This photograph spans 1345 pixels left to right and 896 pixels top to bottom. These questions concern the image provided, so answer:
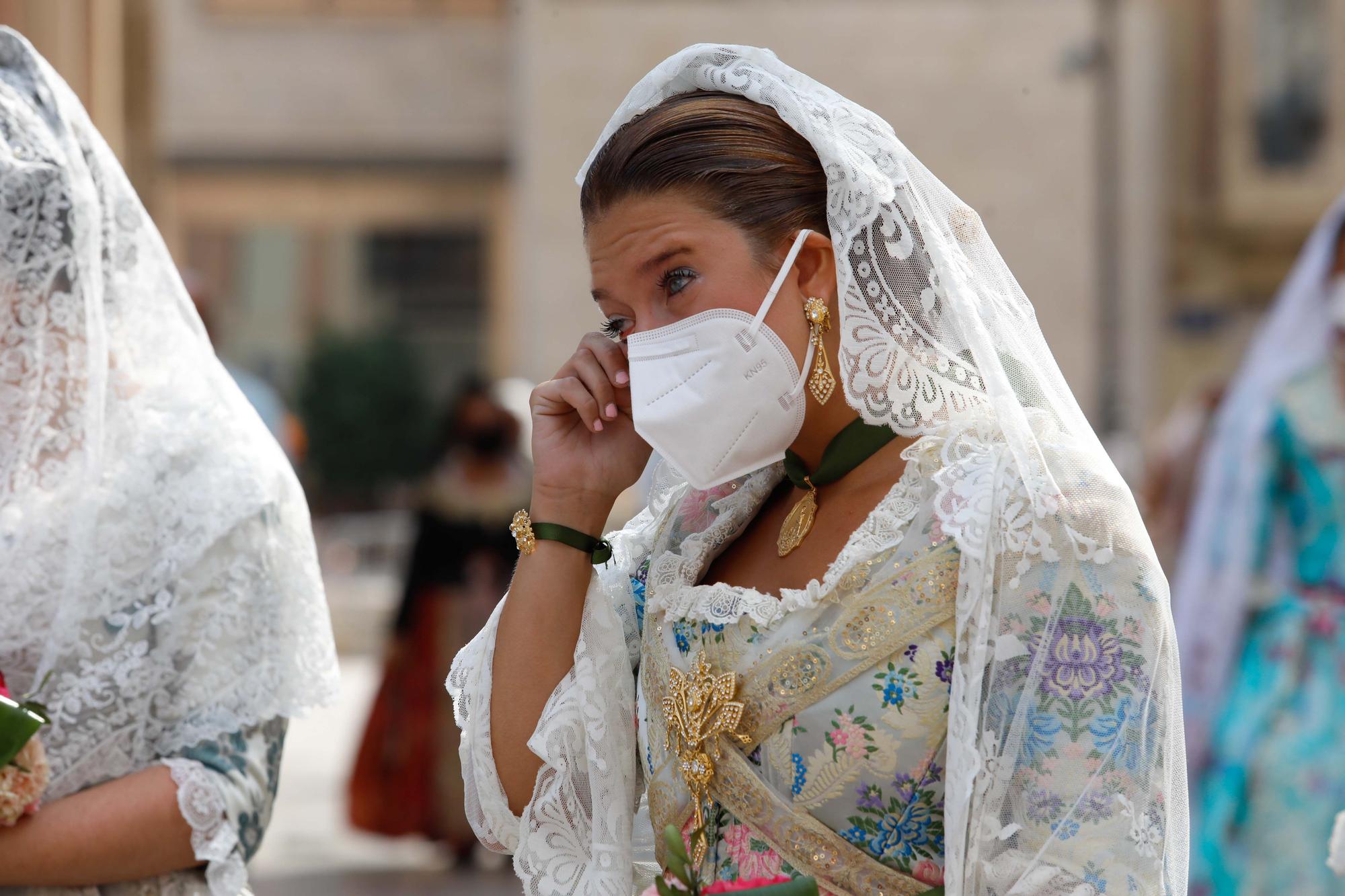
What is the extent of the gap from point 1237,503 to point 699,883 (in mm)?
2961

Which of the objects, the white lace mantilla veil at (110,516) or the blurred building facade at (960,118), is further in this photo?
the blurred building facade at (960,118)

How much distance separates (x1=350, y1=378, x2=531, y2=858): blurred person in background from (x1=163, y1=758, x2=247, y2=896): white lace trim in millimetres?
4657

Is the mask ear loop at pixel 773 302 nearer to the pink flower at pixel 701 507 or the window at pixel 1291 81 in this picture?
the pink flower at pixel 701 507

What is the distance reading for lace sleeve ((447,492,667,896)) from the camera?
2.08m

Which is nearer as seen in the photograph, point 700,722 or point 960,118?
point 700,722

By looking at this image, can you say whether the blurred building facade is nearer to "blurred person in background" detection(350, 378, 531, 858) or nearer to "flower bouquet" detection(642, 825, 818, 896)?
"blurred person in background" detection(350, 378, 531, 858)

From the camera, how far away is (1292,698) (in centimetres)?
427

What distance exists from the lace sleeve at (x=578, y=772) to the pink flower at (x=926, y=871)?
1.38ft

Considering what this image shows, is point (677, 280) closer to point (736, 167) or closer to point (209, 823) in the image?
point (736, 167)

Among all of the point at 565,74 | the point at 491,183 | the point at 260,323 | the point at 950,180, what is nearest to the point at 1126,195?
the point at 950,180

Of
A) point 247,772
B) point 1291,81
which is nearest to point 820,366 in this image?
point 247,772

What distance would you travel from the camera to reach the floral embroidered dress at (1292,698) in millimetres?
4066

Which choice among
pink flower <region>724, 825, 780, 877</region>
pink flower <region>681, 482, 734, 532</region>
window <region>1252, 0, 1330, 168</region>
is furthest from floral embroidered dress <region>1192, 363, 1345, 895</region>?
window <region>1252, 0, 1330, 168</region>

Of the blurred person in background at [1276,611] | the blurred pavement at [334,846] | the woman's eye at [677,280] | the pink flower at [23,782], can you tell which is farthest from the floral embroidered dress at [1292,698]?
the pink flower at [23,782]
